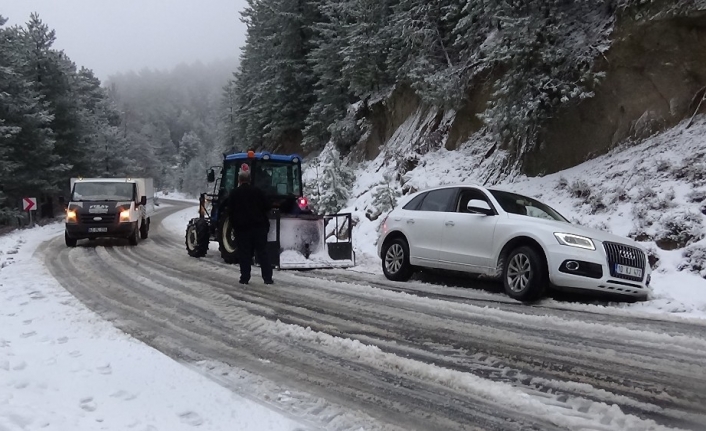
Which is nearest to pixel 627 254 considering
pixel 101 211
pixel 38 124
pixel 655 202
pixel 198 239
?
pixel 655 202

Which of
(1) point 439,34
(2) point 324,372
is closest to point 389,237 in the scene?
(2) point 324,372

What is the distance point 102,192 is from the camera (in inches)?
661

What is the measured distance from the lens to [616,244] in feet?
24.6

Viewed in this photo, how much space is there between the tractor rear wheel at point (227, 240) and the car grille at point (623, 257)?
25.1ft

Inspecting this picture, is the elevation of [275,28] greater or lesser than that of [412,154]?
greater

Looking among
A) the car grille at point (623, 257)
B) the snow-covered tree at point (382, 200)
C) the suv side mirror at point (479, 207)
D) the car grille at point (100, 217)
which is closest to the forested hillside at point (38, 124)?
the car grille at point (100, 217)

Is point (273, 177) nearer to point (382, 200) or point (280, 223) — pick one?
point (280, 223)

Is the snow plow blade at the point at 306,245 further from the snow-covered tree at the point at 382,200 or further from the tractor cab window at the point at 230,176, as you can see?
the snow-covered tree at the point at 382,200

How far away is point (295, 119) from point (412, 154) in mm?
14938

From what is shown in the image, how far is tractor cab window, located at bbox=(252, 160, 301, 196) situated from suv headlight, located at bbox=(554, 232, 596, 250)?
699cm

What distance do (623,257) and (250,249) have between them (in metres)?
5.76

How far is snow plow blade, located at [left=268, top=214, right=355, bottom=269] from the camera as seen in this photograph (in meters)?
11.0

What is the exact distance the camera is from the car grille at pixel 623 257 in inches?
289

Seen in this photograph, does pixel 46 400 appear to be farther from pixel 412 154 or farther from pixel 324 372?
pixel 412 154
